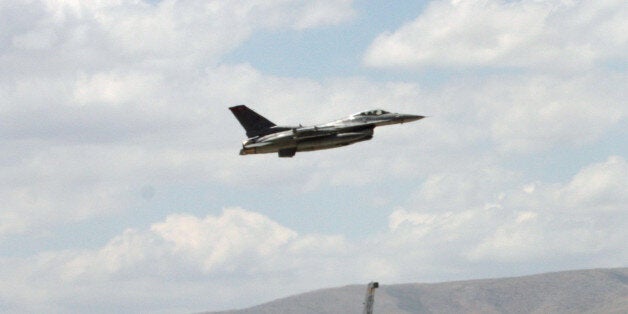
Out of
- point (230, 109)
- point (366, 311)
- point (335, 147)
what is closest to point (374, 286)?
point (366, 311)

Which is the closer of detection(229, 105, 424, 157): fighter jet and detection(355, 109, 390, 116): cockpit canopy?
detection(229, 105, 424, 157): fighter jet

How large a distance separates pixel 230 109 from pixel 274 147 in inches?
370

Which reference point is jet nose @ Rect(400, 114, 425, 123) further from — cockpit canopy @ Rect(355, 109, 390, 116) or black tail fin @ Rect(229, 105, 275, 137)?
black tail fin @ Rect(229, 105, 275, 137)

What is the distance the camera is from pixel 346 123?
131m

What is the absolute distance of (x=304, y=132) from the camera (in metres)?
127

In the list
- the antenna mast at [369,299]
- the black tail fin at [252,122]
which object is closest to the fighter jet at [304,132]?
the black tail fin at [252,122]

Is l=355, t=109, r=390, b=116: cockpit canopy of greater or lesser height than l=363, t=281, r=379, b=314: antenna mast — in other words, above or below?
above

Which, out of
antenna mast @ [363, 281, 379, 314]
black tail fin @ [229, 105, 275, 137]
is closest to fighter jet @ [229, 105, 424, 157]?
black tail fin @ [229, 105, 275, 137]

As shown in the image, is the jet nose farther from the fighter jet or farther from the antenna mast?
the antenna mast

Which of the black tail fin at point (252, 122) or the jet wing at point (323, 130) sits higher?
the black tail fin at point (252, 122)

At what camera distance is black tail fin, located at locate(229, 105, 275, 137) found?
130 meters

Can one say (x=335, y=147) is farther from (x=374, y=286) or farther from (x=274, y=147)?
(x=374, y=286)

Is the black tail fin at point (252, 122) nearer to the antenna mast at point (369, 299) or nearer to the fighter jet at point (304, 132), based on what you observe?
the fighter jet at point (304, 132)

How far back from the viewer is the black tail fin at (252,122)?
129875 millimetres
